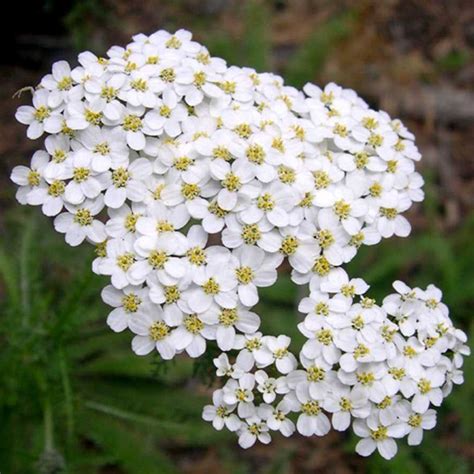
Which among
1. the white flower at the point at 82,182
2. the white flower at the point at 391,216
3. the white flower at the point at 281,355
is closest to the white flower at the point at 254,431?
the white flower at the point at 281,355

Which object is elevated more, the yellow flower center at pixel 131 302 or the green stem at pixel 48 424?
the yellow flower center at pixel 131 302

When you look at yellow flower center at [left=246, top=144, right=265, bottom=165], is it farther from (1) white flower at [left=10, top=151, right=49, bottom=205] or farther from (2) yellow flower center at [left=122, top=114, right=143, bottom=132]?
(1) white flower at [left=10, top=151, right=49, bottom=205]

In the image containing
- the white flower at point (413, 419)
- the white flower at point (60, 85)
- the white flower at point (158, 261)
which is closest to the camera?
the white flower at point (158, 261)

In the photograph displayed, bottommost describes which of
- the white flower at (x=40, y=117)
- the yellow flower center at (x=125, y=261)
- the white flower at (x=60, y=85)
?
the yellow flower center at (x=125, y=261)

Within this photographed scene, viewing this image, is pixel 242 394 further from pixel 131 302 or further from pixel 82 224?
pixel 82 224

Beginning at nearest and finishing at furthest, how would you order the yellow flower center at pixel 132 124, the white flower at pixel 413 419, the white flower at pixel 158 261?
1. the white flower at pixel 158 261
2. the white flower at pixel 413 419
3. the yellow flower center at pixel 132 124

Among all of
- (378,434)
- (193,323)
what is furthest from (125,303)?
(378,434)

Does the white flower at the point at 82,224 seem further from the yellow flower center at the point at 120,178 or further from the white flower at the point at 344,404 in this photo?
the white flower at the point at 344,404
